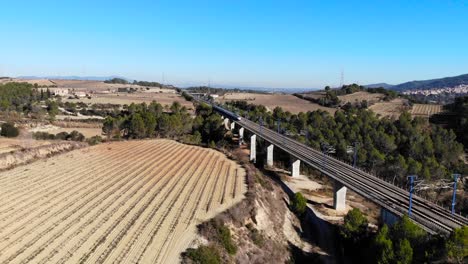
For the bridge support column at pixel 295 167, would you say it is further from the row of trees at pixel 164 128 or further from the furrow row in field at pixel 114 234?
the furrow row in field at pixel 114 234

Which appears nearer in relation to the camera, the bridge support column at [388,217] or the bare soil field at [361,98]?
the bridge support column at [388,217]

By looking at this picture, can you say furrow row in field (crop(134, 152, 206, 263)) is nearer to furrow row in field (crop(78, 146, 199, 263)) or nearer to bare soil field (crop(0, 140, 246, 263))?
bare soil field (crop(0, 140, 246, 263))

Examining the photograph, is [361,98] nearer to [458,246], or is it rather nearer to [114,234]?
[458,246]

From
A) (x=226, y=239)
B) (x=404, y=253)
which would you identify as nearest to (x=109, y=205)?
(x=226, y=239)

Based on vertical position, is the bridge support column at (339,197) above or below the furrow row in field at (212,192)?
below

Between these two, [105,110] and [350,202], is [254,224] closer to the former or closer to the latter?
[350,202]

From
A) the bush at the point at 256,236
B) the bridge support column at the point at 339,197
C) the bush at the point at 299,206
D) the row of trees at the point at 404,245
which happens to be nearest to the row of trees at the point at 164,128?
the bridge support column at the point at 339,197
